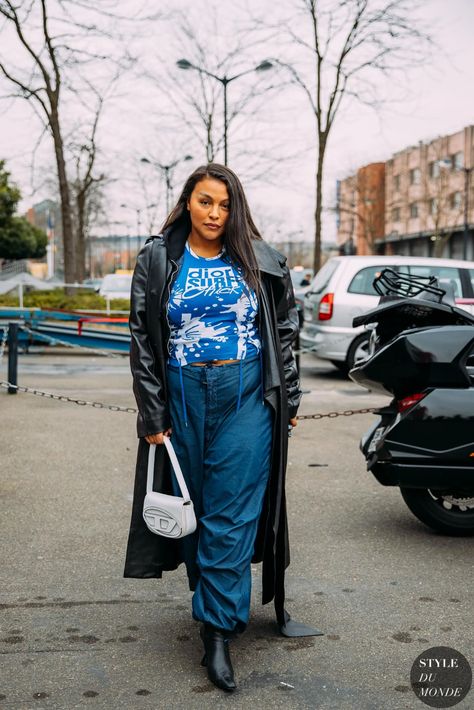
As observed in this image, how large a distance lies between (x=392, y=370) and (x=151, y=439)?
5.93 feet

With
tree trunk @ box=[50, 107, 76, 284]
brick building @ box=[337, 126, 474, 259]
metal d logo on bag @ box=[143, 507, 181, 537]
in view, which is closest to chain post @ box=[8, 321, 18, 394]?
metal d logo on bag @ box=[143, 507, 181, 537]

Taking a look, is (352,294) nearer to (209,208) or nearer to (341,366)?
(341,366)

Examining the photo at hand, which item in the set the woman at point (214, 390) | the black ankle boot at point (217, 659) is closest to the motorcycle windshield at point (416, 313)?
the woman at point (214, 390)

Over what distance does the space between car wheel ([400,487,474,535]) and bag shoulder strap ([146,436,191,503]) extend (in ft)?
6.88

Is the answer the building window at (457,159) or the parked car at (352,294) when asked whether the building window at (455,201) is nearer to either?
the building window at (457,159)

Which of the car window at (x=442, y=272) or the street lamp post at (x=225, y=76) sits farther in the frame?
the street lamp post at (x=225, y=76)

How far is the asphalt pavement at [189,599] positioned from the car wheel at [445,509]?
0.08 metres

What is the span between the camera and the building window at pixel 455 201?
52075 millimetres

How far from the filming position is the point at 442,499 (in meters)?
5.09

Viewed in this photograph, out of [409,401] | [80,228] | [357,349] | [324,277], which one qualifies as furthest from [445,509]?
[80,228]

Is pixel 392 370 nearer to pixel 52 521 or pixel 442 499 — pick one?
pixel 442 499

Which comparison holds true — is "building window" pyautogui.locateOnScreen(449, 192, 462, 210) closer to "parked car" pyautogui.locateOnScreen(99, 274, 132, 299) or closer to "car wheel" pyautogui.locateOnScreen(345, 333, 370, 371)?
"parked car" pyautogui.locateOnScreen(99, 274, 132, 299)

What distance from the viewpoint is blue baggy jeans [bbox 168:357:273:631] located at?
10.9 feet

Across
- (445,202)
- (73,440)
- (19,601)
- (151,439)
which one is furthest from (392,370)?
(445,202)
